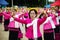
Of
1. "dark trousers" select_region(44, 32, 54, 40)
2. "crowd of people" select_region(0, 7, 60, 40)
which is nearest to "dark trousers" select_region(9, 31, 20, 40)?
"crowd of people" select_region(0, 7, 60, 40)

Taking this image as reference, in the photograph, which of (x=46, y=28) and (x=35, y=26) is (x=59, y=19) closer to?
(x=46, y=28)

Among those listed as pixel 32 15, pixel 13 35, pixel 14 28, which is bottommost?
pixel 13 35

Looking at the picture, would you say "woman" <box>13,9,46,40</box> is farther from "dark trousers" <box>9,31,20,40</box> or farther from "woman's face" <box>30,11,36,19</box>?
"dark trousers" <box>9,31,20,40</box>

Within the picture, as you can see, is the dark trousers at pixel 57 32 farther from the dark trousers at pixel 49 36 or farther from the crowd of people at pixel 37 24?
the dark trousers at pixel 49 36

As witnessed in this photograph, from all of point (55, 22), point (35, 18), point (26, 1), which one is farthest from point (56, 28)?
point (26, 1)

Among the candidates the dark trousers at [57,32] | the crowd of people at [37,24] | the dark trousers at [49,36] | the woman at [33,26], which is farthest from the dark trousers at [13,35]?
the woman at [33,26]

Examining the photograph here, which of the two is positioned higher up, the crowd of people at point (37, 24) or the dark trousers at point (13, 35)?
the crowd of people at point (37, 24)

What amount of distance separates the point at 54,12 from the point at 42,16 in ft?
2.88

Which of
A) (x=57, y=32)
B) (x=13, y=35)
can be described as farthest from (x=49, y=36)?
(x=13, y=35)

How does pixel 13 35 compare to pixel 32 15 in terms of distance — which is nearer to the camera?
pixel 32 15

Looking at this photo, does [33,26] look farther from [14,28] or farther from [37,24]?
[14,28]

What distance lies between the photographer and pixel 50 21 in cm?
735

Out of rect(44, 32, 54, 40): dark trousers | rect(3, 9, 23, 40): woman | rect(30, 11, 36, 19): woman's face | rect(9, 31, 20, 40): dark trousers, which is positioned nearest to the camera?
rect(30, 11, 36, 19): woman's face

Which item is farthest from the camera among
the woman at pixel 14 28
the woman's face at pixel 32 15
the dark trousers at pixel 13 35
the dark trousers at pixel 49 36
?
the dark trousers at pixel 13 35
